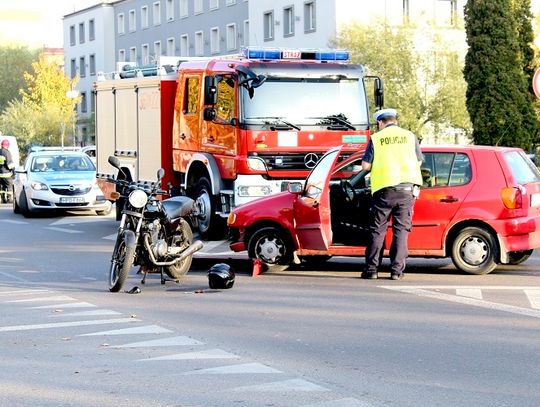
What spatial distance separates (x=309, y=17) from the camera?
60438 millimetres

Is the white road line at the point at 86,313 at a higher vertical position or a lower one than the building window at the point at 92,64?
lower

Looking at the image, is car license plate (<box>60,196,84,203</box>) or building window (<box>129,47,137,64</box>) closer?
car license plate (<box>60,196,84,203</box>)

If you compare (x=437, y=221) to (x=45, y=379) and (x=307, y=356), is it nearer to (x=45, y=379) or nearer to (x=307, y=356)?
(x=307, y=356)

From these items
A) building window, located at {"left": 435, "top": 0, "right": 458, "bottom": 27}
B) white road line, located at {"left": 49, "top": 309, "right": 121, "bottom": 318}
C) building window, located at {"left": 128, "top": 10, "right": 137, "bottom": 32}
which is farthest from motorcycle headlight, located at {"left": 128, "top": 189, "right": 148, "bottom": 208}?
building window, located at {"left": 128, "top": 10, "right": 137, "bottom": 32}

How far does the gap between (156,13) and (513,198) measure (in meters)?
68.6

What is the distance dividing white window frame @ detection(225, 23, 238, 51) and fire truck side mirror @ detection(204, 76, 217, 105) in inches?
2018

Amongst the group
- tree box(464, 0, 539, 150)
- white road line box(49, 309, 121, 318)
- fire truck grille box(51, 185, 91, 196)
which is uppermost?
tree box(464, 0, 539, 150)

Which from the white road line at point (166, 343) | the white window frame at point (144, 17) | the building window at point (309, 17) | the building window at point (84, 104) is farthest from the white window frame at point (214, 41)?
the white road line at point (166, 343)

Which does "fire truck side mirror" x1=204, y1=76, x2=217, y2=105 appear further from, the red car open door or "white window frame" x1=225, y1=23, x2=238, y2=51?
A: "white window frame" x1=225, y1=23, x2=238, y2=51

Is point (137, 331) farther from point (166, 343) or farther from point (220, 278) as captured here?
point (220, 278)

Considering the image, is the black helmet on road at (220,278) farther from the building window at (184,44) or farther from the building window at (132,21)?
the building window at (132,21)

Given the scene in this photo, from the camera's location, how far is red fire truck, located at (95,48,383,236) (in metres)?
18.2

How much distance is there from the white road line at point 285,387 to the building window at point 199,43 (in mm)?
66551

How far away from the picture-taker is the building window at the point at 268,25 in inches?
2539
